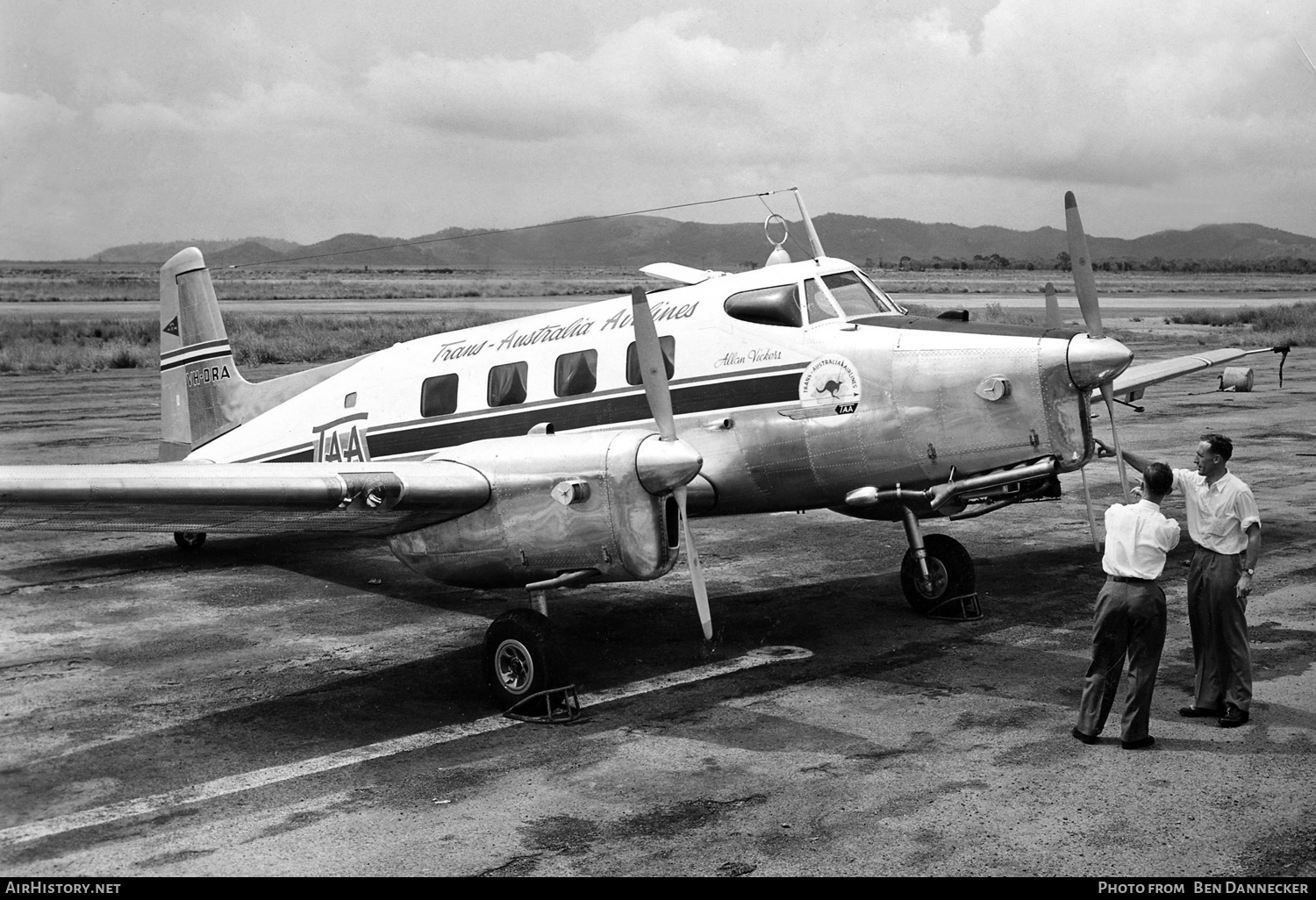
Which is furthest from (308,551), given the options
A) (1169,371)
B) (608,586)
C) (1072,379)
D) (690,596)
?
(1169,371)

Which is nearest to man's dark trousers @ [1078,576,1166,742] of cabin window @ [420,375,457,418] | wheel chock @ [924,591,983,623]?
wheel chock @ [924,591,983,623]

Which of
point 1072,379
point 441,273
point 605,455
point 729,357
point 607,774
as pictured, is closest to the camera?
point 607,774

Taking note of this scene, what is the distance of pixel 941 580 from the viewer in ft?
39.8

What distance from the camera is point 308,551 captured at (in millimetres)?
16031

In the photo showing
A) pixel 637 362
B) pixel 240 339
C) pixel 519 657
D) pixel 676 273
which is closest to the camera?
pixel 519 657

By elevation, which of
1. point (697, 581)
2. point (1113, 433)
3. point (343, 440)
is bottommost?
point (697, 581)

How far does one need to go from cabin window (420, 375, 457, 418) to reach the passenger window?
3.91 metres

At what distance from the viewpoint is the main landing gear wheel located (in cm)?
1212

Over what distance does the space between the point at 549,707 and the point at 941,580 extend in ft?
15.4

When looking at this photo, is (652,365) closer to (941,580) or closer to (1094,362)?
(1094,362)

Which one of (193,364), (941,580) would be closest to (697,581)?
(941,580)

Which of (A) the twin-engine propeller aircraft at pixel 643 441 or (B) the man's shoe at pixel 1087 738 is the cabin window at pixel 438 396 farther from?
(B) the man's shoe at pixel 1087 738

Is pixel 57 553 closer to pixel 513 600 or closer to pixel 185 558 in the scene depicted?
pixel 185 558

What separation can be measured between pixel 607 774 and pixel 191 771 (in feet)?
9.50
